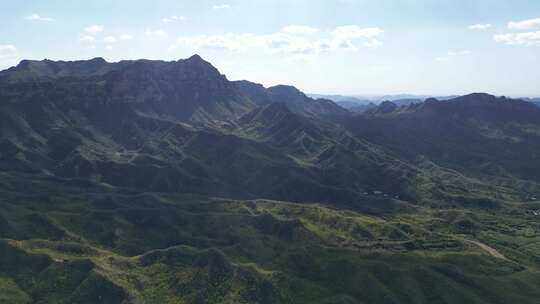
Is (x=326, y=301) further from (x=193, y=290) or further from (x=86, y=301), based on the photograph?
(x=86, y=301)

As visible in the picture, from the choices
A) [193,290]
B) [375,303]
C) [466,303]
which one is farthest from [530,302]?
[193,290]

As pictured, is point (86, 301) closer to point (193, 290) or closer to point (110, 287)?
point (110, 287)

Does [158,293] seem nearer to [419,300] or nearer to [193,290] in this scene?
[193,290]

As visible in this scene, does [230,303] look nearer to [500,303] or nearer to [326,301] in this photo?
[326,301]

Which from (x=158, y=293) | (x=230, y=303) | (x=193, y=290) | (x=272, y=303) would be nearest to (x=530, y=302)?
(x=272, y=303)

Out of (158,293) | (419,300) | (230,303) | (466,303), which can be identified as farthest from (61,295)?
(466,303)
